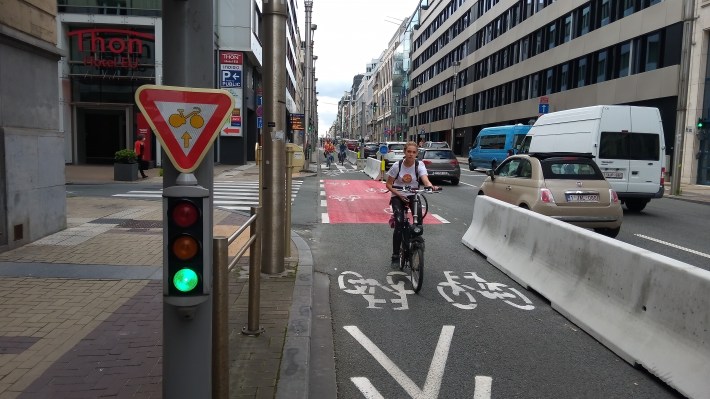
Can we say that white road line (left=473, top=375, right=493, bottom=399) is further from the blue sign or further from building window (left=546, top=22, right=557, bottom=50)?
building window (left=546, top=22, right=557, bottom=50)

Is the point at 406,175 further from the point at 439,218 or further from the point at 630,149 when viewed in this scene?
the point at 630,149

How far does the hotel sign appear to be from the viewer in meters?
27.0

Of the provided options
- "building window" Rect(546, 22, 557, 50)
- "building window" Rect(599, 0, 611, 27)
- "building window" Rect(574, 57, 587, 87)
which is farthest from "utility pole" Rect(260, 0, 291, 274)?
"building window" Rect(546, 22, 557, 50)

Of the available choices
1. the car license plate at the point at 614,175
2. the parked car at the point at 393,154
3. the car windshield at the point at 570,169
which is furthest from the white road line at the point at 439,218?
the parked car at the point at 393,154

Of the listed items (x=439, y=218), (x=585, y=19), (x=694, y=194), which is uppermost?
(x=585, y=19)

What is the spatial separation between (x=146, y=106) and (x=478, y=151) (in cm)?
3299

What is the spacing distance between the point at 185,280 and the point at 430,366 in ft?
7.93

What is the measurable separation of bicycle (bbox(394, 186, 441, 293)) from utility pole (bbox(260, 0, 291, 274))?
5.19 feet

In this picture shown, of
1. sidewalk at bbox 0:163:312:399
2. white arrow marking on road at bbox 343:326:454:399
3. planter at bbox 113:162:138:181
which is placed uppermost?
planter at bbox 113:162:138:181

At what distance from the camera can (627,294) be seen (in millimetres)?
4699

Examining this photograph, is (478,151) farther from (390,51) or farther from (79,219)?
(390,51)

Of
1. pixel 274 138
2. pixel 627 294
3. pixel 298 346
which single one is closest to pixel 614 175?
pixel 627 294

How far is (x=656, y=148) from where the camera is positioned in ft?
47.9

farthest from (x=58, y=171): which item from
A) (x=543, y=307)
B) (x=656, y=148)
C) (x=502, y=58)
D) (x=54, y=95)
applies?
(x=502, y=58)
